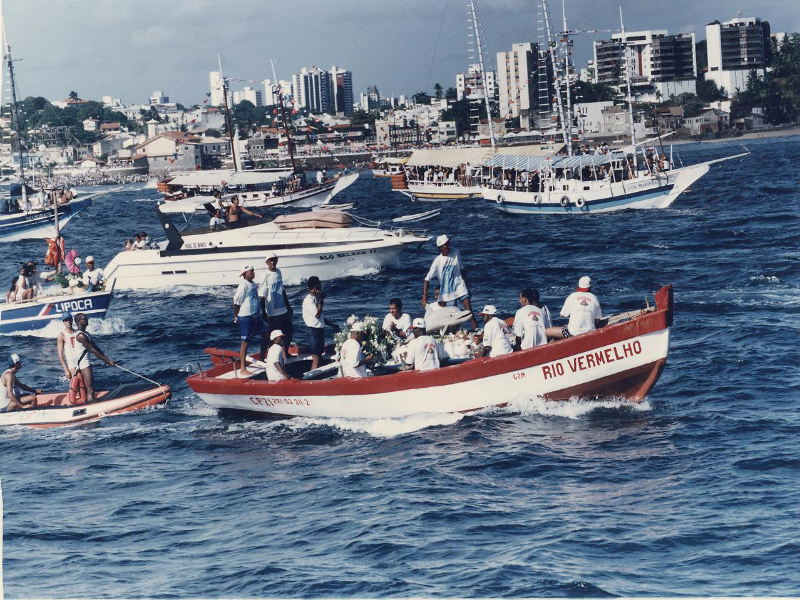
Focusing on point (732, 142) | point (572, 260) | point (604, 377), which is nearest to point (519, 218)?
point (572, 260)

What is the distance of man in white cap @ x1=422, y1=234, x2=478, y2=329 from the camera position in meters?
21.1

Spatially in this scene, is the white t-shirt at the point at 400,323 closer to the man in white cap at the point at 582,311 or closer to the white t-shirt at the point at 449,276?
the white t-shirt at the point at 449,276

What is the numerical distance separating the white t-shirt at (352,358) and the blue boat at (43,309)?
13084mm

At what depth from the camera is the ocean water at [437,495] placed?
13.1 metres

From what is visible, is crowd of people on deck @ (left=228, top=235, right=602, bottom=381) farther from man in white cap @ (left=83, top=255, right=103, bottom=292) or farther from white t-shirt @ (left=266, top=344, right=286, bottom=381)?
man in white cap @ (left=83, top=255, right=103, bottom=292)

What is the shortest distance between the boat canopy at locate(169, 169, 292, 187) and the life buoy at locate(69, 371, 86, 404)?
5315 centimetres

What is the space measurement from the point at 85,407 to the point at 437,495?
8615mm

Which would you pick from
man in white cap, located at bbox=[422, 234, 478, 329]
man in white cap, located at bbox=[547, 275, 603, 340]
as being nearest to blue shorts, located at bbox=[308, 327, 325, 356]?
man in white cap, located at bbox=[422, 234, 478, 329]

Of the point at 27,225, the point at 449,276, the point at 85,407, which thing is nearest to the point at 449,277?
the point at 449,276

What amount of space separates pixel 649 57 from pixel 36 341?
165 metres

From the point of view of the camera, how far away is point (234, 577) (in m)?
13.3

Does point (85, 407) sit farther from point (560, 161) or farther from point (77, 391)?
point (560, 161)

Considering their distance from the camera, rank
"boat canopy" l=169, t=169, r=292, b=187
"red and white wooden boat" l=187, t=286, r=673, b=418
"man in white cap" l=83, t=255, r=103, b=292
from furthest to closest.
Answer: "boat canopy" l=169, t=169, r=292, b=187 < "man in white cap" l=83, t=255, r=103, b=292 < "red and white wooden boat" l=187, t=286, r=673, b=418

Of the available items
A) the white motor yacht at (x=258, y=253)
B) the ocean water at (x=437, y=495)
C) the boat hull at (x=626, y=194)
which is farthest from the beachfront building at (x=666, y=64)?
the ocean water at (x=437, y=495)
